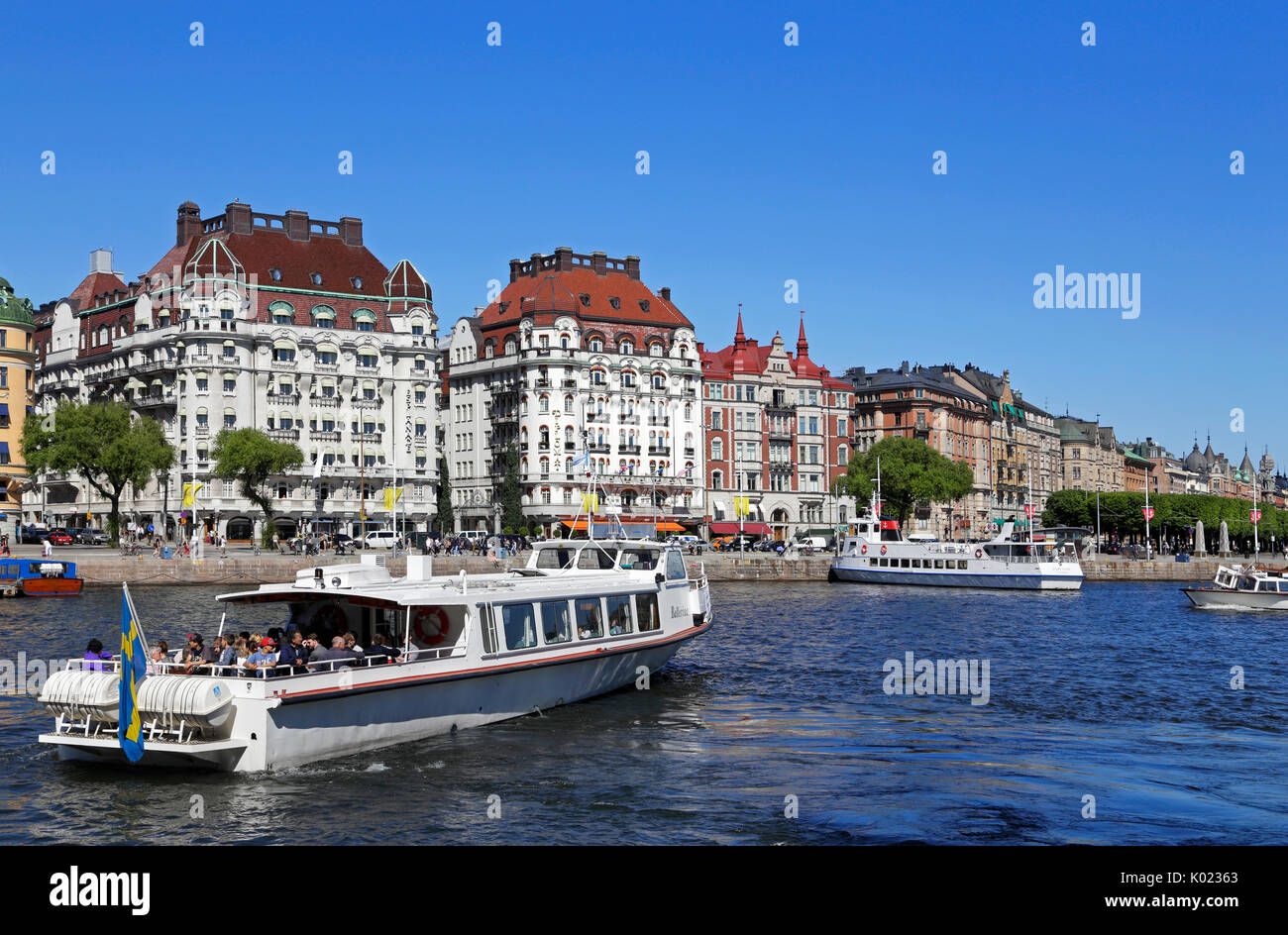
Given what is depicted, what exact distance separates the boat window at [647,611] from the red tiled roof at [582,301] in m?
103

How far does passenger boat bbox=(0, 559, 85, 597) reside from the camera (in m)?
73.6

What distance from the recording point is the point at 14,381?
118750mm

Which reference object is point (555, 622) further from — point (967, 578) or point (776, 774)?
point (967, 578)

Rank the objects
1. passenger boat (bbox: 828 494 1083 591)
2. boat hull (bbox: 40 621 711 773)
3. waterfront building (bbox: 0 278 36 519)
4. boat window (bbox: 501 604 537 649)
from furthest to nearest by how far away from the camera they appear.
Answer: waterfront building (bbox: 0 278 36 519), passenger boat (bbox: 828 494 1083 591), boat window (bbox: 501 604 537 649), boat hull (bbox: 40 621 711 773)

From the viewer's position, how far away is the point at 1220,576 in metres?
83.8

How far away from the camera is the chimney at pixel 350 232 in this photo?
5394 inches

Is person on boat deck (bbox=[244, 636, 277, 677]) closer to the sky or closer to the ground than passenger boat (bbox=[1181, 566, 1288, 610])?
closer to the sky

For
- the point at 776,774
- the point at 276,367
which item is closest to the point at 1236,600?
the point at 776,774

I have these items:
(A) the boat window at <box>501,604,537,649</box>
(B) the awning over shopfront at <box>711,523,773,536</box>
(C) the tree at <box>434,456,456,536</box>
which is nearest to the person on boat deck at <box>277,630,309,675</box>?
(A) the boat window at <box>501,604,537,649</box>

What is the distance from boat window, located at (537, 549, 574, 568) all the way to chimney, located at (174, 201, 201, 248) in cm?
10729

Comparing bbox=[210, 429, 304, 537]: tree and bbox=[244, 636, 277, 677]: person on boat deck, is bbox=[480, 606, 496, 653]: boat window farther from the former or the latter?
bbox=[210, 429, 304, 537]: tree
